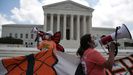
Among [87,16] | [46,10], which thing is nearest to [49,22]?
[46,10]

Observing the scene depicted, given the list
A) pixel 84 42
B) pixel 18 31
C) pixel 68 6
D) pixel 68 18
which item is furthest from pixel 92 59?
pixel 18 31

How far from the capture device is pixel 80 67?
432cm

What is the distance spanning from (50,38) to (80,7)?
72518mm

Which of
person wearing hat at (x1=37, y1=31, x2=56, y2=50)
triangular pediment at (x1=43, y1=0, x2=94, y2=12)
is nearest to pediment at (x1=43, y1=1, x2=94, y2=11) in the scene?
triangular pediment at (x1=43, y1=0, x2=94, y2=12)

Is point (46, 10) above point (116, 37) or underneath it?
underneath

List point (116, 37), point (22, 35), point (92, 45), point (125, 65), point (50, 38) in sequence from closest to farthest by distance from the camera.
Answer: point (116, 37)
point (92, 45)
point (125, 65)
point (50, 38)
point (22, 35)

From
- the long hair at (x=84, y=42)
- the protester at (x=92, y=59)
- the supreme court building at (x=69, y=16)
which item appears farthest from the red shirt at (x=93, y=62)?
the supreme court building at (x=69, y=16)

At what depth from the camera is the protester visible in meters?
3.88

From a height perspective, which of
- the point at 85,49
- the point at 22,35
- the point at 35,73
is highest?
the point at 85,49

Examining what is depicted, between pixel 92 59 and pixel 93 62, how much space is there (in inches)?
1.5

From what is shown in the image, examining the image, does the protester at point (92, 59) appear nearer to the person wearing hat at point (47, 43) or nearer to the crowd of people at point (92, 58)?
the crowd of people at point (92, 58)

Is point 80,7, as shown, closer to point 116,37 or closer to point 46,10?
point 46,10

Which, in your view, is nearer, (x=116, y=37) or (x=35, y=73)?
Answer: (x=116, y=37)

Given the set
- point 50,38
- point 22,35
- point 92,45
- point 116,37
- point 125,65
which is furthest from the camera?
point 22,35
